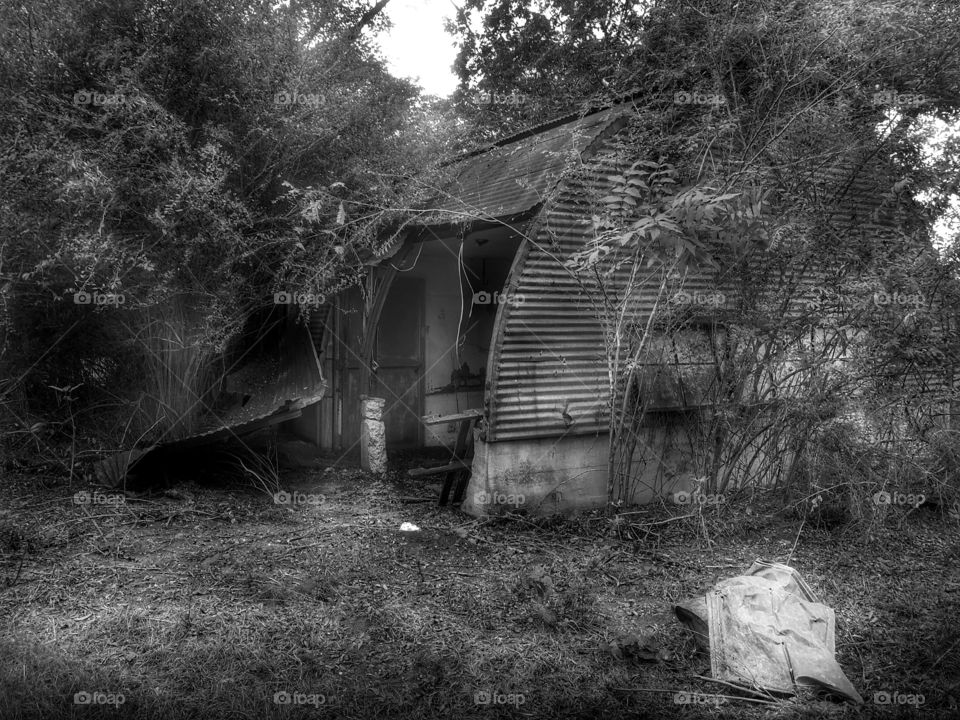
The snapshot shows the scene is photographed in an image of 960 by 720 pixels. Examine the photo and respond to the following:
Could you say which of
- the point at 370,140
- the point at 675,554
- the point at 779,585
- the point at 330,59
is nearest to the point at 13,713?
the point at 779,585

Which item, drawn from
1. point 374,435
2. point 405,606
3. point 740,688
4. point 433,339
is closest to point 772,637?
point 740,688

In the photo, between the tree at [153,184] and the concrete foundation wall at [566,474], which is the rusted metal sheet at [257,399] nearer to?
the tree at [153,184]

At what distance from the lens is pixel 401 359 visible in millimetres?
11117

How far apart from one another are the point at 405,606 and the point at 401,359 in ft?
20.2

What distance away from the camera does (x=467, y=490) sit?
773 centimetres

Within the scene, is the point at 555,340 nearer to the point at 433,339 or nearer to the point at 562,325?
the point at 562,325

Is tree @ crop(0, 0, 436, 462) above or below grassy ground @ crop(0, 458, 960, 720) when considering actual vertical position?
above

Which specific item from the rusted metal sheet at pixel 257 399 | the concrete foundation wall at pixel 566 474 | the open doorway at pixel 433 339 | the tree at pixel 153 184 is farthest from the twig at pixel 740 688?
the open doorway at pixel 433 339

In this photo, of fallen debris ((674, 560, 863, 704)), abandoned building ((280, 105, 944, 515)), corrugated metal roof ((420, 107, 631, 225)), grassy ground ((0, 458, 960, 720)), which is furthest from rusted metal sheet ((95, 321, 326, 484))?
fallen debris ((674, 560, 863, 704))

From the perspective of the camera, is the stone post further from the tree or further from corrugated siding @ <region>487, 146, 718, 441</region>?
corrugated siding @ <region>487, 146, 718, 441</region>

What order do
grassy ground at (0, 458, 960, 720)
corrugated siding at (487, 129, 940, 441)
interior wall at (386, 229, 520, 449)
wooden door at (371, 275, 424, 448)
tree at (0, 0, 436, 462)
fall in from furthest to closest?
interior wall at (386, 229, 520, 449)
wooden door at (371, 275, 424, 448)
tree at (0, 0, 436, 462)
corrugated siding at (487, 129, 940, 441)
grassy ground at (0, 458, 960, 720)

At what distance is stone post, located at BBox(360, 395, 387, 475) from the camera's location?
30.4 feet

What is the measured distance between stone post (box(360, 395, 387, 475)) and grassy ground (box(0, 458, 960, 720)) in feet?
4.29

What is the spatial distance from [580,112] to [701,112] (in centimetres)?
172
